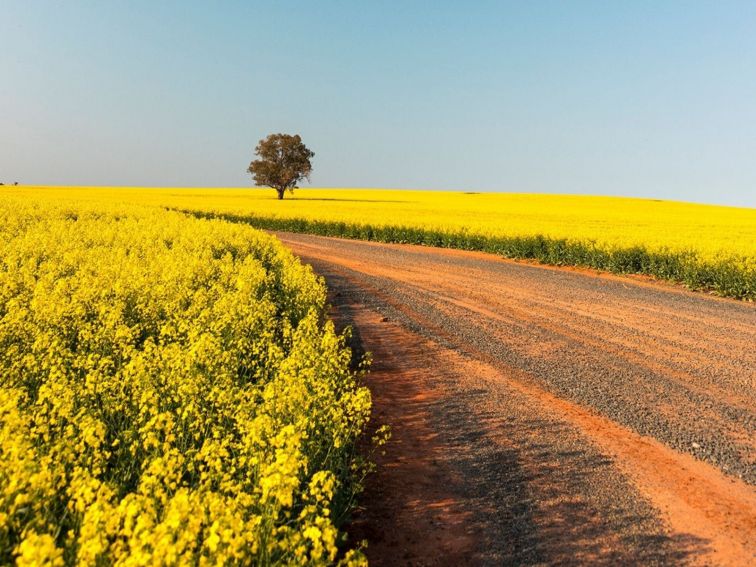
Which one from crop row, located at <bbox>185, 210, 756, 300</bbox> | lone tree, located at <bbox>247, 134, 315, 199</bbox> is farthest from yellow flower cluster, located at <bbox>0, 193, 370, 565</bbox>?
lone tree, located at <bbox>247, 134, 315, 199</bbox>

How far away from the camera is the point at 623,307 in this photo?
14.8m

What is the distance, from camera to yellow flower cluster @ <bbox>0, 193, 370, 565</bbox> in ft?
9.62

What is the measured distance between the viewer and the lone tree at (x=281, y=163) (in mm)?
87438

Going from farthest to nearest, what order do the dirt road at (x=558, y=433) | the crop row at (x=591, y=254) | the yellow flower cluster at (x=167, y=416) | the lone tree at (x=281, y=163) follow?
the lone tree at (x=281, y=163), the crop row at (x=591, y=254), the dirt road at (x=558, y=433), the yellow flower cluster at (x=167, y=416)

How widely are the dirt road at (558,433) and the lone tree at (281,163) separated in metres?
77.3

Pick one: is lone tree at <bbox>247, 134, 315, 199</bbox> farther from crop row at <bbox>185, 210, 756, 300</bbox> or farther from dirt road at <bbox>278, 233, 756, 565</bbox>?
dirt road at <bbox>278, 233, 756, 565</bbox>

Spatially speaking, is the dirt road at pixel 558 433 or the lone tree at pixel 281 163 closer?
the dirt road at pixel 558 433

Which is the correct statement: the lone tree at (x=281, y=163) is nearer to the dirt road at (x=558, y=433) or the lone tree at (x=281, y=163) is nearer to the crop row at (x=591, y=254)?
the crop row at (x=591, y=254)

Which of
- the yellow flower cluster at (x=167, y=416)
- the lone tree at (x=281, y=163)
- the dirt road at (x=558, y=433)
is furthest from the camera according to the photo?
the lone tree at (x=281, y=163)

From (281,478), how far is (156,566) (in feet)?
3.07

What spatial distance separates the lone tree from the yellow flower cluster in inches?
3016

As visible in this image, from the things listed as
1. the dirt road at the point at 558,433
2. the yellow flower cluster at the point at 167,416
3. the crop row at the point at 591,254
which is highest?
the crop row at the point at 591,254

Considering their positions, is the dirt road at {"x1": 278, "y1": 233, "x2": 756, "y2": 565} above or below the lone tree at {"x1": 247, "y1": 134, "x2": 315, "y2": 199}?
below

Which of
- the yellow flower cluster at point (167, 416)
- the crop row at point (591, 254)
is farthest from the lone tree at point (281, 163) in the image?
the yellow flower cluster at point (167, 416)
